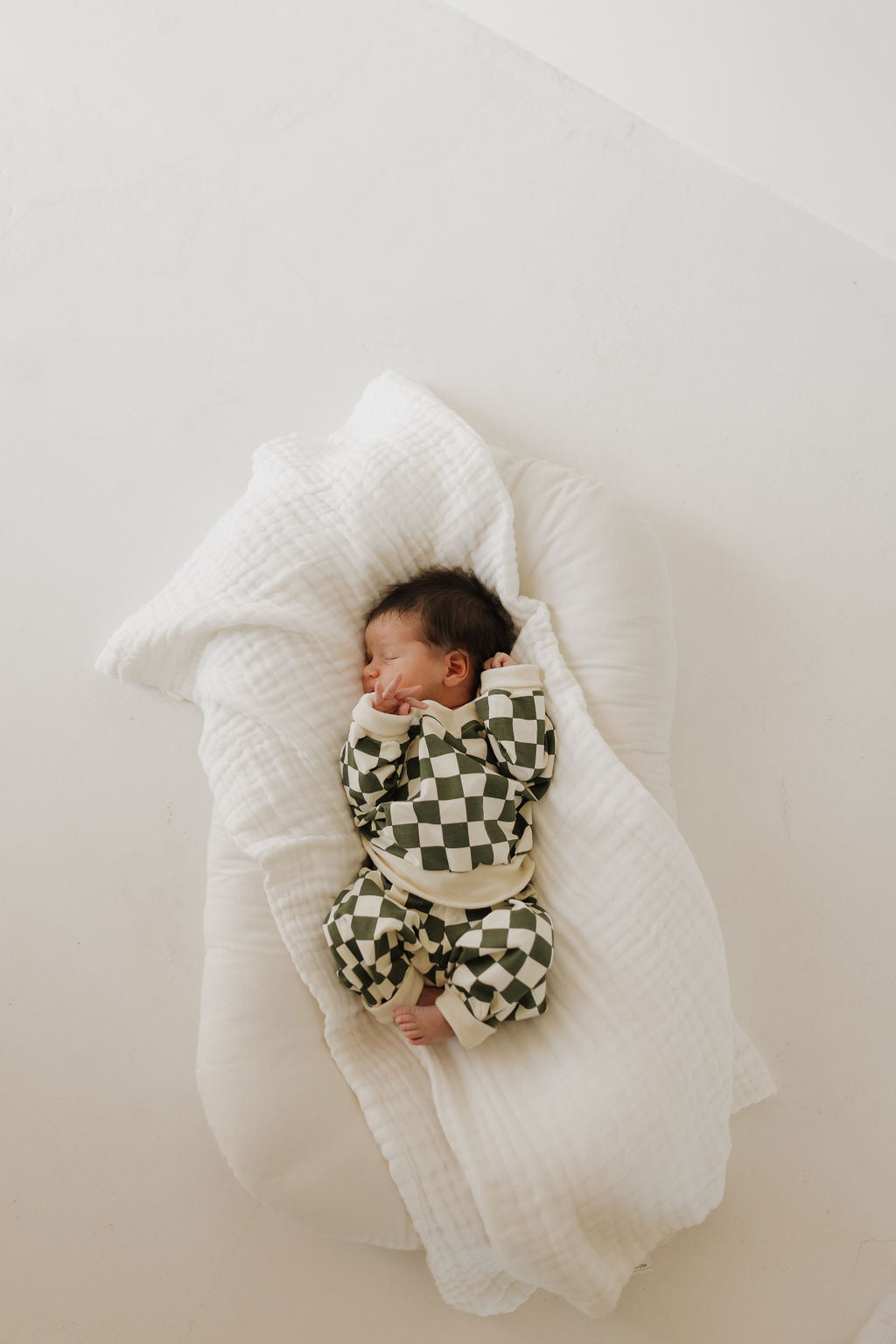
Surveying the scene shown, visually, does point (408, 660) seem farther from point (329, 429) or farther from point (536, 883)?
point (329, 429)

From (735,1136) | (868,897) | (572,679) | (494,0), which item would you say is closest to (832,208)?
(494,0)

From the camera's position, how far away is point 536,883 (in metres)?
1.31

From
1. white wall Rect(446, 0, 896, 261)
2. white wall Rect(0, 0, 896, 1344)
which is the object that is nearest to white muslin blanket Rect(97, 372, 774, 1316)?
white wall Rect(0, 0, 896, 1344)

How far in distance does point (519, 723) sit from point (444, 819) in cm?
16

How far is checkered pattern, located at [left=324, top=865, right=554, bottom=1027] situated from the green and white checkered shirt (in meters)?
0.04

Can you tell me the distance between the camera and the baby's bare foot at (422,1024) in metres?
1.19

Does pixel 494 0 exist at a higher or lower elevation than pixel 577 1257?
higher

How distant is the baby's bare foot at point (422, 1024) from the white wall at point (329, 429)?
32 cm

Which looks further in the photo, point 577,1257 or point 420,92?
point 420,92

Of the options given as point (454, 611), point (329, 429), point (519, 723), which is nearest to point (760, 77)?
point (329, 429)

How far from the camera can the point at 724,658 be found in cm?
157

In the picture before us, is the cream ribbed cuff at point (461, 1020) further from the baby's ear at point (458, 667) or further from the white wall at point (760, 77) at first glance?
the white wall at point (760, 77)

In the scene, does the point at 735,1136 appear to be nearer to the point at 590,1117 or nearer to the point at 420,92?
the point at 590,1117

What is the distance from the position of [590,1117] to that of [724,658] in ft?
2.41
